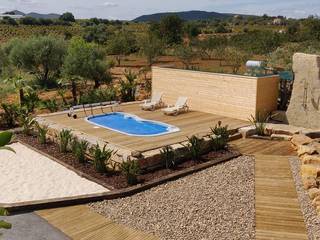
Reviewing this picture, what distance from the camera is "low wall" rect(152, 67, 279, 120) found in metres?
15.2

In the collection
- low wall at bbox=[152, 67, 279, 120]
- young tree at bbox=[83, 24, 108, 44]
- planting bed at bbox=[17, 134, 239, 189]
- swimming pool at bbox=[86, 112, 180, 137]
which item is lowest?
planting bed at bbox=[17, 134, 239, 189]

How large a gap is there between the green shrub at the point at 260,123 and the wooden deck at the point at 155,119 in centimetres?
33

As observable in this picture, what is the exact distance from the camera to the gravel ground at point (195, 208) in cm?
721

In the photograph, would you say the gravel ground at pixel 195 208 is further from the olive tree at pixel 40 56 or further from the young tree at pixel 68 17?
the young tree at pixel 68 17

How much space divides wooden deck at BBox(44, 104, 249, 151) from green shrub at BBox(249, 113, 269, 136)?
0.33 m

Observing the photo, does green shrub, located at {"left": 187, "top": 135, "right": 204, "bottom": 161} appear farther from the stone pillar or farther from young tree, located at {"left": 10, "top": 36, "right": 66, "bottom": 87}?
young tree, located at {"left": 10, "top": 36, "right": 66, "bottom": 87}

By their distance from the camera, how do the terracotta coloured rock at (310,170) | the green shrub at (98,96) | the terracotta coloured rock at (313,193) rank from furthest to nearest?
the green shrub at (98,96) → the terracotta coloured rock at (310,170) → the terracotta coloured rock at (313,193)

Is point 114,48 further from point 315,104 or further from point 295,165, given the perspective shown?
point 295,165

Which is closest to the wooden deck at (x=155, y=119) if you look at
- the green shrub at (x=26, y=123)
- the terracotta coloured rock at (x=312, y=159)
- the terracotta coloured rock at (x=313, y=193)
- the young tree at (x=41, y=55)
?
the green shrub at (x=26, y=123)

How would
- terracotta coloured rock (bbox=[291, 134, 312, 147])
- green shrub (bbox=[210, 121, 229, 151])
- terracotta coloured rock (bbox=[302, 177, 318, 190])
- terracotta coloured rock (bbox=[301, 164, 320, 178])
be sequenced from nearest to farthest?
terracotta coloured rock (bbox=[302, 177, 318, 190]) → terracotta coloured rock (bbox=[301, 164, 320, 178]) → terracotta coloured rock (bbox=[291, 134, 312, 147]) → green shrub (bbox=[210, 121, 229, 151])

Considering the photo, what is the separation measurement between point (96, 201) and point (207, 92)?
936cm

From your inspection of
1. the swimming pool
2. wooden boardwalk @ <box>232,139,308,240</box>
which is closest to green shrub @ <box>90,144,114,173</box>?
the swimming pool

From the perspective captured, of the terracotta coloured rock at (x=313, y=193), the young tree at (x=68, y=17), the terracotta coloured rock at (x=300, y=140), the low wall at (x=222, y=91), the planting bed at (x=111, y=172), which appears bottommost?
the planting bed at (x=111, y=172)

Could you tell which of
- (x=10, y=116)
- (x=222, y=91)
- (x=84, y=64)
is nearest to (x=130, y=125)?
(x=222, y=91)
